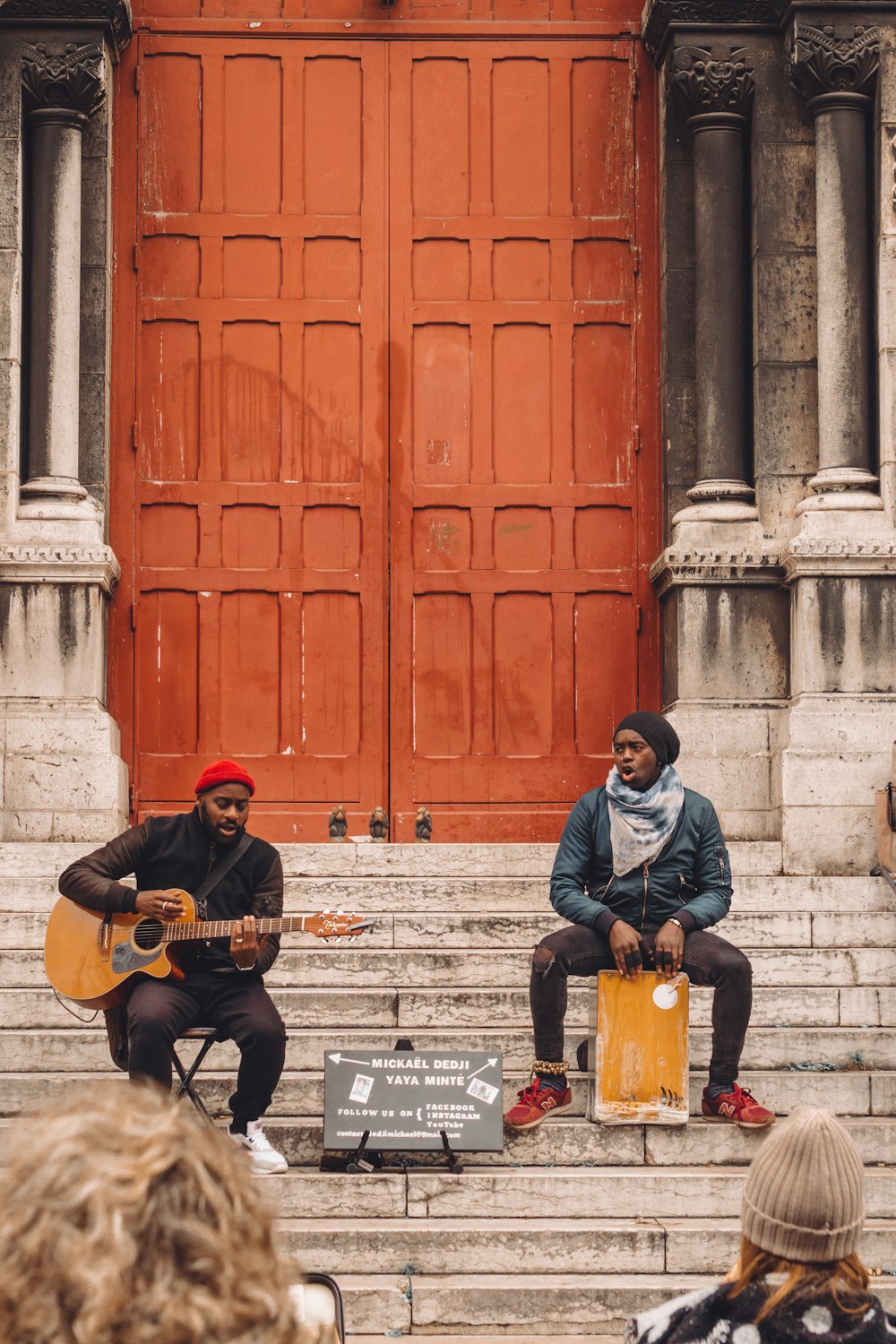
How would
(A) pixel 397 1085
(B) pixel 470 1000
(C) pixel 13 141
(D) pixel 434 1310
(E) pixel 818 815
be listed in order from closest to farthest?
(D) pixel 434 1310
(A) pixel 397 1085
(B) pixel 470 1000
(E) pixel 818 815
(C) pixel 13 141

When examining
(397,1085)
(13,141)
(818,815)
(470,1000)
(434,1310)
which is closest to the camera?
(434,1310)

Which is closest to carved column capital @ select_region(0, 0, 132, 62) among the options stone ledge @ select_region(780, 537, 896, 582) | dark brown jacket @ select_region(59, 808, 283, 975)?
stone ledge @ select_region(780, 537, 896, 582)

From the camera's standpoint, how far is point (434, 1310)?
5.45 m

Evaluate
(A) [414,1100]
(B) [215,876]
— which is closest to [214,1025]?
(B) [215,876]

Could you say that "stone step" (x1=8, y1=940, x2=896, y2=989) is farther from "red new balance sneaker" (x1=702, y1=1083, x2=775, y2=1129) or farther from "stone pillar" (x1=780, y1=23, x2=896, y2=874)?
"red new balance sneaker" (x1=702, y1=1083, x2=775, y2=1129)

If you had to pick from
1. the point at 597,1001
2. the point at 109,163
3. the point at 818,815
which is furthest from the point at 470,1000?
the point at 109,163

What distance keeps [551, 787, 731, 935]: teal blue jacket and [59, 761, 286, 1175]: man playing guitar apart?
106 cm

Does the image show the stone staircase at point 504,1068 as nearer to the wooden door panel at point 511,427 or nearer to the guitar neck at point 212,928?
the guitar neck at point 212,928

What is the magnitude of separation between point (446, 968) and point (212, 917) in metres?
1.35

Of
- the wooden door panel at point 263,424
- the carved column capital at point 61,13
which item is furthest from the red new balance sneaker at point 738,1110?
the carved column capital at point 61,13

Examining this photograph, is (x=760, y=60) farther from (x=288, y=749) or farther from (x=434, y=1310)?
(x=434, y=1310)

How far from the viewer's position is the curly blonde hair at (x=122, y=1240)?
1577 millimetres

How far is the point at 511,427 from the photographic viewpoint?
9.86m

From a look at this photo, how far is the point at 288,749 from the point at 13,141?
340 centimetres
